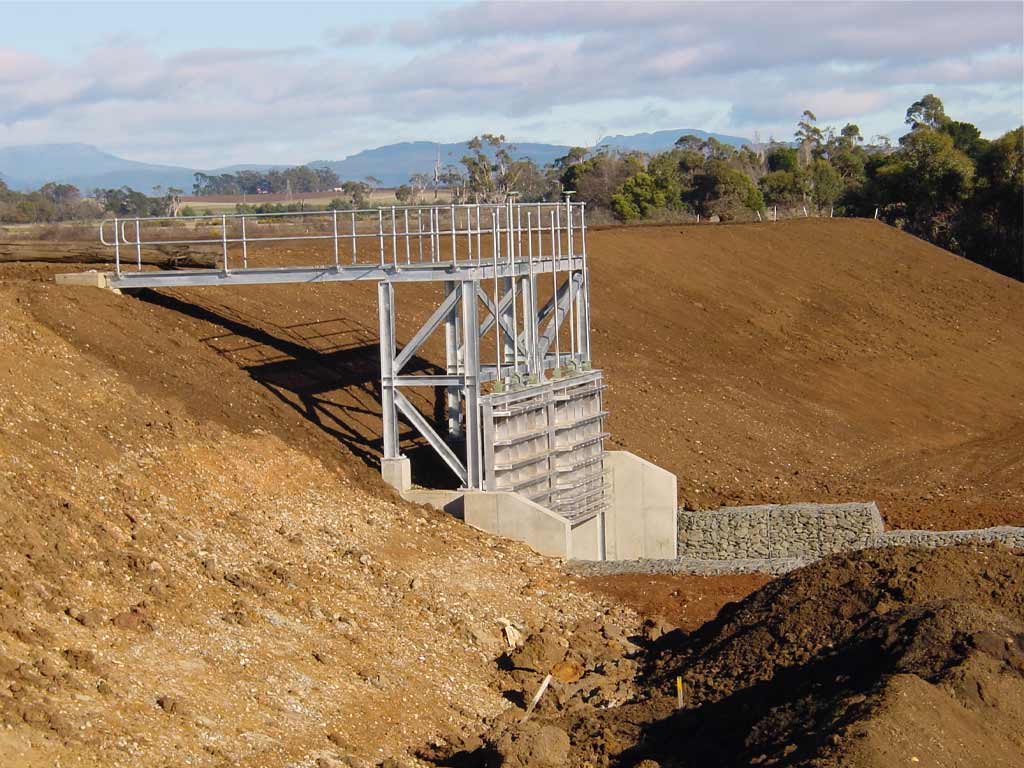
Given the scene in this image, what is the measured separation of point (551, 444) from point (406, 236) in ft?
12.5

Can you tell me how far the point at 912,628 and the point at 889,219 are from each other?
56824mm

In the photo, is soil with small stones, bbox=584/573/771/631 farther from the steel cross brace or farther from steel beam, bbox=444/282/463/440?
steel beam, bbox=444/282/463/440

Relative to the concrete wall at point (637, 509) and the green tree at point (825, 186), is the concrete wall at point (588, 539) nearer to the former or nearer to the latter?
the concrete wall at point (637, 509)

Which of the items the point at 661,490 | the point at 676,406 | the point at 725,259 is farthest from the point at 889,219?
the point at 661,490

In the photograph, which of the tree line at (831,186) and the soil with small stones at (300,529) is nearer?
the soil with small stones at (300,529)

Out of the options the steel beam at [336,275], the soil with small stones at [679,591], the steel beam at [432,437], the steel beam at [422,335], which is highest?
the steel beam at [336,275]

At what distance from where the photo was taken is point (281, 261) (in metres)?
32.8

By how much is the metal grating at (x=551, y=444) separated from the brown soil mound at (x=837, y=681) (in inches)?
197

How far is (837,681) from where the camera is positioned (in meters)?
12.2

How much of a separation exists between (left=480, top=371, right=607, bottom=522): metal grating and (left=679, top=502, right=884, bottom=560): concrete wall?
2.03 m

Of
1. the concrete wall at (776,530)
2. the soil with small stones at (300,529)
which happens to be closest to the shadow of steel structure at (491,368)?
the soil with small stones at (300,529)

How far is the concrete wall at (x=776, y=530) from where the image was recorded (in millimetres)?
23203

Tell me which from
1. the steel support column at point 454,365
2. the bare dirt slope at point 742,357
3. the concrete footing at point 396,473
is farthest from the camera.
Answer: the steel support column at point 454,365

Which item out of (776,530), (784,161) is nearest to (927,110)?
(784,161)
